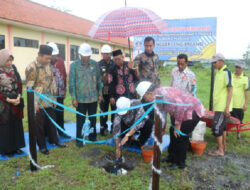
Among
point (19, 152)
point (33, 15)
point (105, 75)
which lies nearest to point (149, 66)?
point (105, 75)

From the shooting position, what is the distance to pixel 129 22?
145 inches

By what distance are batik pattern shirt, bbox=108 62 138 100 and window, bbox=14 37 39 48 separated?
9.90 m

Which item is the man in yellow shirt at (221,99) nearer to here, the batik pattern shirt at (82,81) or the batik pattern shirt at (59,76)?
the batik pattern shirt at (82,81)

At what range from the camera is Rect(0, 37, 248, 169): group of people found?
3.07m

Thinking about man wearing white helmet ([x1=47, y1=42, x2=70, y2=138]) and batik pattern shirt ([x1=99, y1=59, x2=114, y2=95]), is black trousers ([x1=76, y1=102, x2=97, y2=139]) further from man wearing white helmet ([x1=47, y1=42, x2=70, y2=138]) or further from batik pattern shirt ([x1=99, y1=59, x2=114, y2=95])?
batik pattern shirt ([x1=99, y1=59, x2=114, y2=95])

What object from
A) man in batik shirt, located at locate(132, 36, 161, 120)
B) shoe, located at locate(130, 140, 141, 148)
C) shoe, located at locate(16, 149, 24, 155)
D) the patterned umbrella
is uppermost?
the patterned umbrella

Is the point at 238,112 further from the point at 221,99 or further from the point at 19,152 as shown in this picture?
the point at 19,152

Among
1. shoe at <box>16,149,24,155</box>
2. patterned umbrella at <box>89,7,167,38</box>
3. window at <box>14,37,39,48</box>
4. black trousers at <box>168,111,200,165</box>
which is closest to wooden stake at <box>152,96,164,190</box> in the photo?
black trousers at <box>168,111,200,165</box>

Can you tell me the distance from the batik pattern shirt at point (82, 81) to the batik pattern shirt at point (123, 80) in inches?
16.0

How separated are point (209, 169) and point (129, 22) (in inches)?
110

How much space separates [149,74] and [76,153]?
6.77 feet

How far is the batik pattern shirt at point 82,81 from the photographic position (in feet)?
12.9

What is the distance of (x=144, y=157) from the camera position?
11.3ft

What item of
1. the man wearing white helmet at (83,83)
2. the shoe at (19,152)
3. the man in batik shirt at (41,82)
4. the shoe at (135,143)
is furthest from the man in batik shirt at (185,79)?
the shoe at (19,152)
